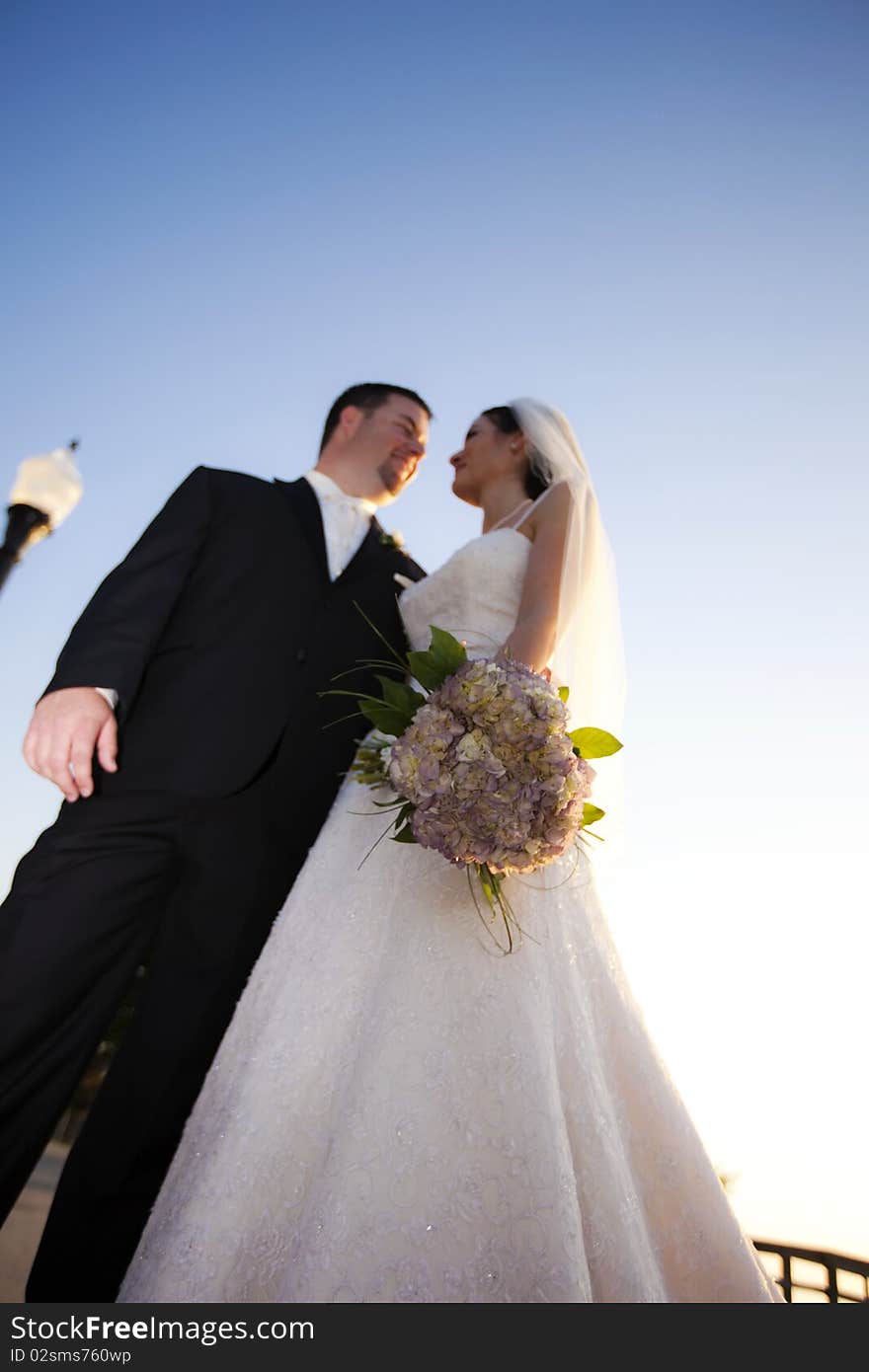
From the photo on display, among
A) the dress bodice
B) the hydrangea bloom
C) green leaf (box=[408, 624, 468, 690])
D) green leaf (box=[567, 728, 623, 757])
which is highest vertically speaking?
the dress bodice

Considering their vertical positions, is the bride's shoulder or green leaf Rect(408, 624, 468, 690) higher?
the bride's shoulder

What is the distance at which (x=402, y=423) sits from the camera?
3926mm

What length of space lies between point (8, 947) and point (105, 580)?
125 cm

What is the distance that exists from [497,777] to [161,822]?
116cm

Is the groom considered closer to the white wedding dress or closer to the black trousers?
the black trousers

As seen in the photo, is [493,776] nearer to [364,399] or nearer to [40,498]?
[364,399]

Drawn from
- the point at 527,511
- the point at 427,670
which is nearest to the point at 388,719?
the point at 427,670

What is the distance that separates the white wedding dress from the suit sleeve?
0.98 meters

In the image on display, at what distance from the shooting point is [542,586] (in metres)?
3.08

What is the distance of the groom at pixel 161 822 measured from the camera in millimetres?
2334

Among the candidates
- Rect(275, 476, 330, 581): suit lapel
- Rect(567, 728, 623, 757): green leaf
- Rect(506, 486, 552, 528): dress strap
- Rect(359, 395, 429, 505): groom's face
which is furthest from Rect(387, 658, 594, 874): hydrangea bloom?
Rect(359, 395, 429, 505): groom's face

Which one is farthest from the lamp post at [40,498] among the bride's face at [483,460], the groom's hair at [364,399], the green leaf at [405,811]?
the green leaf at [405,811]

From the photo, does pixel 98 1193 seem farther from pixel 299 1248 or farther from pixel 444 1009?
Answer: pixel 444 1009

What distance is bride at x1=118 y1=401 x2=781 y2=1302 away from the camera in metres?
1.82
